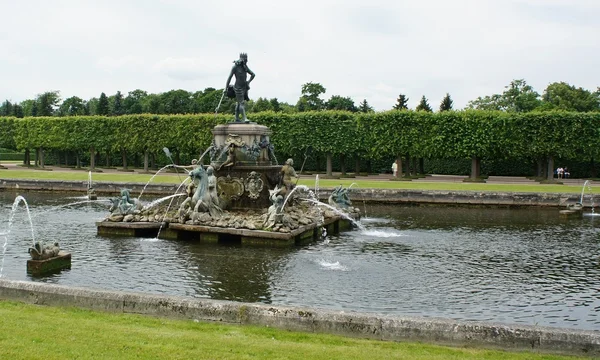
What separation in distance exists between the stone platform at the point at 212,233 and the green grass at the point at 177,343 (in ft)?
27.2

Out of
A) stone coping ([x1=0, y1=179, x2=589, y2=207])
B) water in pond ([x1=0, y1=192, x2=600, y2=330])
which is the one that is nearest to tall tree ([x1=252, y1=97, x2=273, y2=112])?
stone coping ([x1=0, y1=179, x2=589, y2=207])

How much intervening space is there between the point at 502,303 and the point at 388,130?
36932 millimetres

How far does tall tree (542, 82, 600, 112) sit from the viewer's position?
72125 millimetres

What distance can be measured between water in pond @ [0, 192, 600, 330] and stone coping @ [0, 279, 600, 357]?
206 centimetres

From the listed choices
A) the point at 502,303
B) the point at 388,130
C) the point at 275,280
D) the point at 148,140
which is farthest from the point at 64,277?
the point at 148,140

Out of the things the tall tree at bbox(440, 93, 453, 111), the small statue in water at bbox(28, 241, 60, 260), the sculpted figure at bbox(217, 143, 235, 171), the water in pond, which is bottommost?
the water in pond

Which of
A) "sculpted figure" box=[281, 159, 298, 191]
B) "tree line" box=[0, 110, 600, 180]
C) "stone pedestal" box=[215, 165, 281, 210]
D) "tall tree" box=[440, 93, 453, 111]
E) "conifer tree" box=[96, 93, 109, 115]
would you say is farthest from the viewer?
"conifer tree" box=[96, 93, 109, 115]

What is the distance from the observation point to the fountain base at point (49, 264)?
41.2 ft

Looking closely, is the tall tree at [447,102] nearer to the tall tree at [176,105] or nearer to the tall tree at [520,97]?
the tall tree at [520,97]

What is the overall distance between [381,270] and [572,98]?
69824 millimetres

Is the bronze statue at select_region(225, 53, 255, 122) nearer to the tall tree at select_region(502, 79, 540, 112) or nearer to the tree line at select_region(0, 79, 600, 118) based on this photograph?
the tree line at select_region(0, 79, 600, 118)

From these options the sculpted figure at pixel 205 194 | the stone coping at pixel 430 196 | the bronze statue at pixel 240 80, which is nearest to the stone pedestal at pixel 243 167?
the bronze statue at pixel 240 80

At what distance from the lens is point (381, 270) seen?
1364 centimetres

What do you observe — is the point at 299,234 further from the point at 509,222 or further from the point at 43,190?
the point at 43,190
